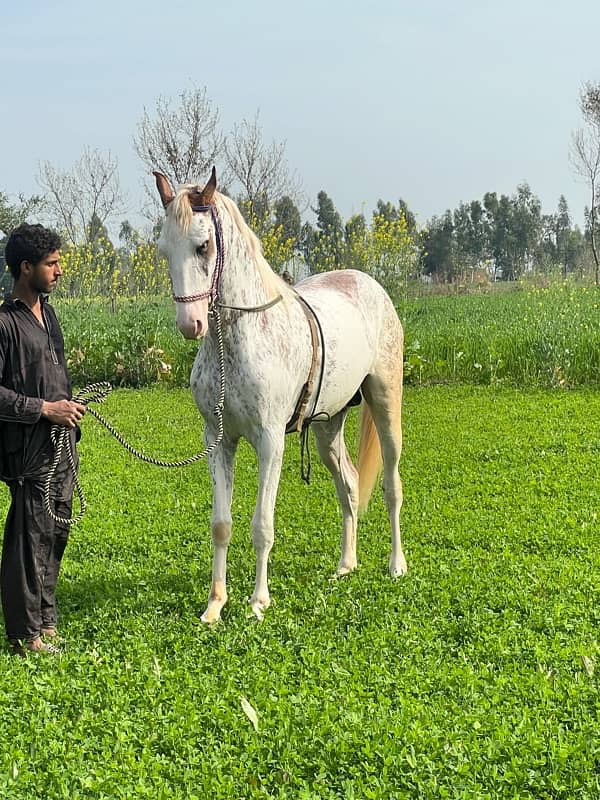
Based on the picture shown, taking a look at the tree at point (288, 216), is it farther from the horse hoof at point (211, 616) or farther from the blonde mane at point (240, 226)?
the horse hoof at point (211, 616)

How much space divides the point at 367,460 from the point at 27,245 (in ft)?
9.02

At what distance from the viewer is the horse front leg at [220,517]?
4340 mm

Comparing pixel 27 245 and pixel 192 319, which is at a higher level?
pixel 27 245

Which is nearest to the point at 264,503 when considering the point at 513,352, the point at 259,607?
the point at 259,607

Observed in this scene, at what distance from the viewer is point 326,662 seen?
382 cm

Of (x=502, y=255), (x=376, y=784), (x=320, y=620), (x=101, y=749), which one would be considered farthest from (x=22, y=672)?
(x=502, y=255)

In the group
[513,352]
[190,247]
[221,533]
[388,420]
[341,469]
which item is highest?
[190,247]

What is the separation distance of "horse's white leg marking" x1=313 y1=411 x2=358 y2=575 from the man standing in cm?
179

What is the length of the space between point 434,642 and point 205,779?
1479 mm

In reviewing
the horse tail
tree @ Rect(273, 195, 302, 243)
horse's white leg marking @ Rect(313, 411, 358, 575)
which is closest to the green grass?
the horse tail

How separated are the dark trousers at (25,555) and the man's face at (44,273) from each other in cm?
94

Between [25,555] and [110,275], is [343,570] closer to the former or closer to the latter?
[25,555]

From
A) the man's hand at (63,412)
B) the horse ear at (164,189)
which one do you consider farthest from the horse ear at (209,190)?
the man's hand at (63,412)

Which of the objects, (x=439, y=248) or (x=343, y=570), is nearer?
(x=343, y=570)
